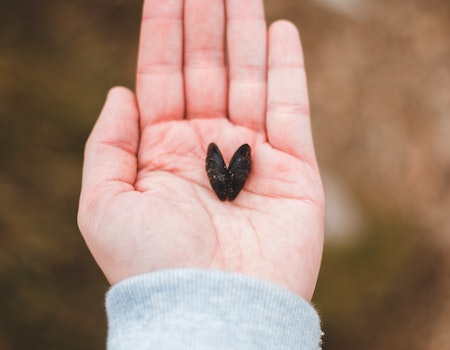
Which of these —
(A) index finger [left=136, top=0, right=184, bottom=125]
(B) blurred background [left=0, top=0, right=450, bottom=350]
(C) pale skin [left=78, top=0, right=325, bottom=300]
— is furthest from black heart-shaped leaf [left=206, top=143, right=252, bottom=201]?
(B) blurred background [left=0, top=0, right=450, bottom=350]

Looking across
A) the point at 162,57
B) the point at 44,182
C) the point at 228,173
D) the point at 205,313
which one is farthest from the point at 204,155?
the point at 44,182

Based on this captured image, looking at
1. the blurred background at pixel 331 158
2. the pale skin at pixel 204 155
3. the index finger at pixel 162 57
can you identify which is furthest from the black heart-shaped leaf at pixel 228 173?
the blurred background at pixel 331 158

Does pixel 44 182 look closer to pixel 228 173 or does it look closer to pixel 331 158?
pixel 228 173

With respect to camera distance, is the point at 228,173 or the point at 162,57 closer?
the point at 228,173

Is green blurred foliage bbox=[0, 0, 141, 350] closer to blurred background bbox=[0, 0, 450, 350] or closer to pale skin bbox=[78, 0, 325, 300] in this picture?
blurred background bbox=[0, 0, 450, 350]

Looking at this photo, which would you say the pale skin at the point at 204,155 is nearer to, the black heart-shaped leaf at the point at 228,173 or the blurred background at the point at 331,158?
the black heart-shaped leaf at the point at 228,173

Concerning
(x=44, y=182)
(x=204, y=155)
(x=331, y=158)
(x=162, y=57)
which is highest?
(x=162, y=57)

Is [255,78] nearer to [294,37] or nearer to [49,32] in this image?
[294,37]
